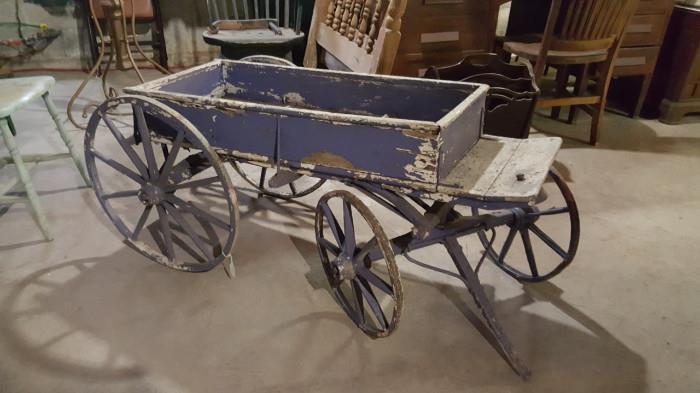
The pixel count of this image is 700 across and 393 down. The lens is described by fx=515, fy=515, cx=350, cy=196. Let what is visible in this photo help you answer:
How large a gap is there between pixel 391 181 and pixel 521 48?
77.6 inches

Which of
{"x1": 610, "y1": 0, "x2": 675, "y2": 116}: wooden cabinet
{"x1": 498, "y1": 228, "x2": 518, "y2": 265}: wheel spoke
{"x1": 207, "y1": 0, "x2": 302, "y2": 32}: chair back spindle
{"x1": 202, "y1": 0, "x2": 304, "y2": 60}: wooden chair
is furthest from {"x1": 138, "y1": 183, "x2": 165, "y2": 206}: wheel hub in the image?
{"x1": 610, "y1": 0, "x2": 675, "y2": 116}: wooden cabinet

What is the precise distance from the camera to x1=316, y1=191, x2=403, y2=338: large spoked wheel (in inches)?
58.4

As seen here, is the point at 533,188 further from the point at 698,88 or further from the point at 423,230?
the point at 698,88

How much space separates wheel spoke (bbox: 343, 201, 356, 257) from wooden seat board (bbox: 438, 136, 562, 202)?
1.01ft

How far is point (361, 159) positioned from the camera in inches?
58.7

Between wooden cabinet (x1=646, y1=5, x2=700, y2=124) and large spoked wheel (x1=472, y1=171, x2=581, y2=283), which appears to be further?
wooden cabinet (x1=646, y1=5, x2=700, y2=124)

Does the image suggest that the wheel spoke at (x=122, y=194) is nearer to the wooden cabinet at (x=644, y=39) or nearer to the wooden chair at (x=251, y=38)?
the wooden chair at (x=251, y=38)

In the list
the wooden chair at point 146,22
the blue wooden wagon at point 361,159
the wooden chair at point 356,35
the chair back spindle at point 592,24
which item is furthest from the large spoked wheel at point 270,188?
the wooden chair at point 146,22

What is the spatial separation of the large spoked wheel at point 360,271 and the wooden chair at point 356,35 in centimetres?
96

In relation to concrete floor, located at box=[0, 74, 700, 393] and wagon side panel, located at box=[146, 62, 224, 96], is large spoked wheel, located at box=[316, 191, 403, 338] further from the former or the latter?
wagon side panel, located at box=[146, 62, 224, 96]

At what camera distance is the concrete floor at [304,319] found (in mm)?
1567

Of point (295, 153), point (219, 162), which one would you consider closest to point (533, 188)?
point (295, 153)

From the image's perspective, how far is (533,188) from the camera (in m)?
1.39

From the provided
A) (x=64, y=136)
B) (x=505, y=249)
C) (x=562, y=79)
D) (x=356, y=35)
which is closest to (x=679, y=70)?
(x=562, y=79)
